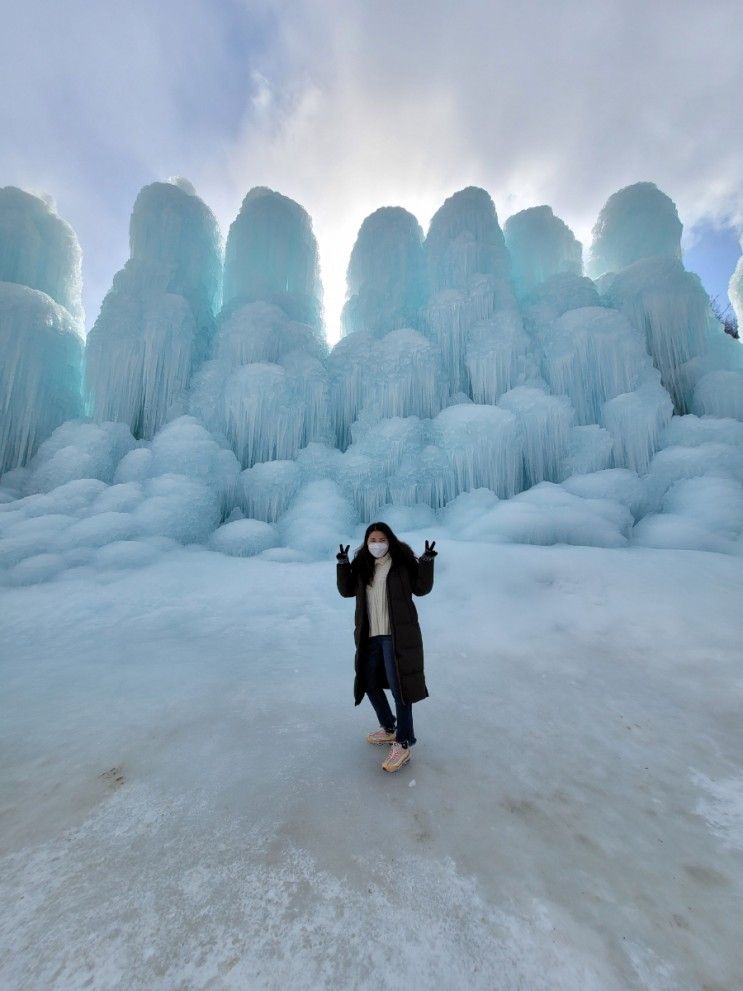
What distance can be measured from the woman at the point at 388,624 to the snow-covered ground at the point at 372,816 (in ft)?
0.85

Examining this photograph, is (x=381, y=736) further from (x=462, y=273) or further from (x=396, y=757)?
(x=462, y=273)

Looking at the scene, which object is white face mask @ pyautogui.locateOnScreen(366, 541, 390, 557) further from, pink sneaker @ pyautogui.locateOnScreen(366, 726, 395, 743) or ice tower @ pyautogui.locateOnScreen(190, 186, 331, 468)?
ice tower @ pyautogui.locateOnScreen(190, 186, 331, 468)

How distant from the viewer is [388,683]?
256 cm

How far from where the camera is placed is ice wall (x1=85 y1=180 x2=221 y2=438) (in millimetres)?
11133

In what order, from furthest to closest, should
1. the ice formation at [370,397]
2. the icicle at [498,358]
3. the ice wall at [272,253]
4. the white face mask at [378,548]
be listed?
the ice wall at [272,253]
the icicle at [498,358]
the ice formation at [370,397]
the white face mask at [378,548]

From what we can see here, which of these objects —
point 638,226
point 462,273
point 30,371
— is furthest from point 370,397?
point 638,226

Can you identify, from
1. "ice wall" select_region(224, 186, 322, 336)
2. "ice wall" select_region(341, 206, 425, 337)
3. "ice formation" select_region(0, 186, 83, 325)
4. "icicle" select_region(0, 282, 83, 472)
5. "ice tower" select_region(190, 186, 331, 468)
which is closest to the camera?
"icicle" select_region(0, 282, 83, 472)

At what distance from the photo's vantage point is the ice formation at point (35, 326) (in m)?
10.5

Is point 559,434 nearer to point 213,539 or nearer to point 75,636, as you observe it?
point 213,539

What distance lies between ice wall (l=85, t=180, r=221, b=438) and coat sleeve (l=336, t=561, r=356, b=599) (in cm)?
1014

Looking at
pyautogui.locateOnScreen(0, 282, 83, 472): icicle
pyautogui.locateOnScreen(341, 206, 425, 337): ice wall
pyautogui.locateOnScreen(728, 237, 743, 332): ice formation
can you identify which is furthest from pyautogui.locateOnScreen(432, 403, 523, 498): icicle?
pyautogui.locateOnScreen(0, 282, 83, 472): icicle

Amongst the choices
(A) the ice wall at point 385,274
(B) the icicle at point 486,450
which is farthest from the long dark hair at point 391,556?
(A) the ice wall at point 385,274

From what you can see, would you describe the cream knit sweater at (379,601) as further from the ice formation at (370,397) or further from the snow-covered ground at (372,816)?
the ice formation at (370,397)

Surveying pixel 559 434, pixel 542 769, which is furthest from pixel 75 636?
pixel 559 434
